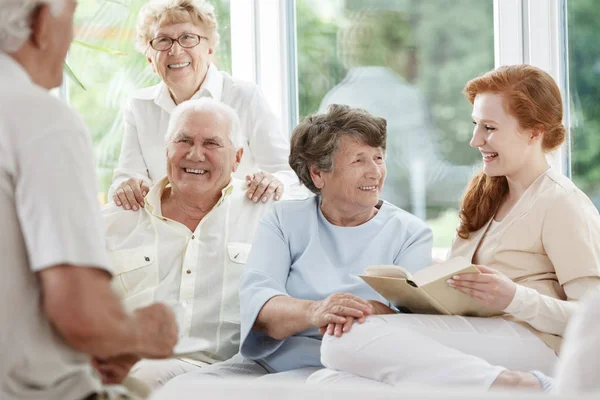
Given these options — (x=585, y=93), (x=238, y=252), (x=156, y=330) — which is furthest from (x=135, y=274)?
(x=585, y=93)

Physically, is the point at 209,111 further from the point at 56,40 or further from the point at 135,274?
the point at 56,40

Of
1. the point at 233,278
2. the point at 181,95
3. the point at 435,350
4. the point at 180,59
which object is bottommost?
the point at 435,350

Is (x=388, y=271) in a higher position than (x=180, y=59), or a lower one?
lower

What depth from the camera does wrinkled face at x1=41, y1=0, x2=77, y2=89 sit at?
143cm

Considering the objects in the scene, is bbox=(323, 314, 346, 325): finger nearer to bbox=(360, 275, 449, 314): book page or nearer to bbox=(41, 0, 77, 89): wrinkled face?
bbox=(360, 275, 449, 314): book page

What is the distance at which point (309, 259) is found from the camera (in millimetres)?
2658

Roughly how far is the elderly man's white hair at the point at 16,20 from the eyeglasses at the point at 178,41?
1.94m

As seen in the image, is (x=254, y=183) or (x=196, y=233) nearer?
(x=196, y=233)

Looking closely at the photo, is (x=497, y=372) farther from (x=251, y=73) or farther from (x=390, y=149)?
(x=251, y=73)

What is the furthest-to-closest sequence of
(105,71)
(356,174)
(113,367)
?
(105,71), (356,174), (113,367)

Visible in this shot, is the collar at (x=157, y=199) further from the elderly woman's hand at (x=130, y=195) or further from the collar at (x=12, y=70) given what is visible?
the collar at (x=12, y=70)

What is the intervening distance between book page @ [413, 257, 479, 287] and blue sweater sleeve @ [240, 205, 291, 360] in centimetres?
52

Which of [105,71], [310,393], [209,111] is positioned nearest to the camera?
[310,393]

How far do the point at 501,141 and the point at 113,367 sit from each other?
146 cm
